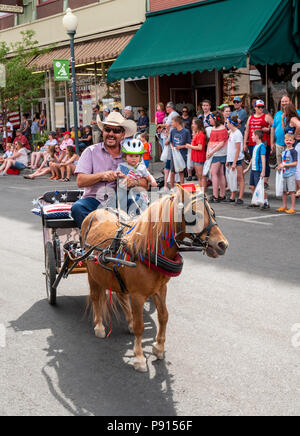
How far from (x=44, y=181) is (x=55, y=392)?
51.5 ft

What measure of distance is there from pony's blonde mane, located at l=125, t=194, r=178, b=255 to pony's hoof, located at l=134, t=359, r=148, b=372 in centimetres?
86

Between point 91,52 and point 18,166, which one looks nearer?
point 18,166

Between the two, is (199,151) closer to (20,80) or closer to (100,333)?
(100,333)

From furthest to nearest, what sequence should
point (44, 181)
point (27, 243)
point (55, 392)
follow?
1. point (44, 181)
2. point (27, 243)
3. point (55, 392)

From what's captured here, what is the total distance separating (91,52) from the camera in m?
23.6

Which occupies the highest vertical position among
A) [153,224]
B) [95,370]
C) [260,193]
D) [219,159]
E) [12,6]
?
[12,6]

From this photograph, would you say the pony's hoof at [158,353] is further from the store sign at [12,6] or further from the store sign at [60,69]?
the store sign at [12,6]

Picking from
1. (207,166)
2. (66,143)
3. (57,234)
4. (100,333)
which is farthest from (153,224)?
(66,143)

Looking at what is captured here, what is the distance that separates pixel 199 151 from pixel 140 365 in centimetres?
981

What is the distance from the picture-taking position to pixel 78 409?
12.5 feet

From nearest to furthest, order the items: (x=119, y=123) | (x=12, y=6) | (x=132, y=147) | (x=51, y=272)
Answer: (x=132, y=147) < (x=119, y=123) < (x=51, y=272) < (x=12, y=6)

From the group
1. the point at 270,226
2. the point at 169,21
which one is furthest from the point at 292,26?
the point at 270,226

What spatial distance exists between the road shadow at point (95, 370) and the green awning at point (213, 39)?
11377mm
